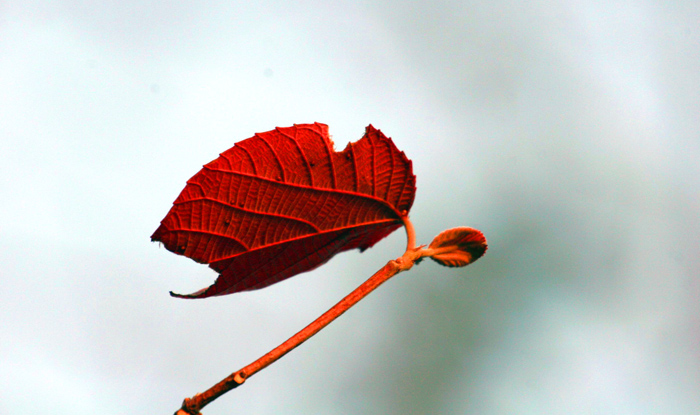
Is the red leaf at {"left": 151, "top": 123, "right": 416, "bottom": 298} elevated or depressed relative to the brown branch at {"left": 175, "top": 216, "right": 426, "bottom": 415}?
elevated

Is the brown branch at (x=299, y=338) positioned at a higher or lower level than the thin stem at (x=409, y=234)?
lower

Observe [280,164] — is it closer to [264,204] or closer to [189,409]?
[264,204]

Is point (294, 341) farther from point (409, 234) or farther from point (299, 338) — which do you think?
point (409, 234)

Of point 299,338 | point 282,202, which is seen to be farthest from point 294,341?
point 282,202

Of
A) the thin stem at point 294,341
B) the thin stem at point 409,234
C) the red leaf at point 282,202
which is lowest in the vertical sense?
the thin stem at point 294,341

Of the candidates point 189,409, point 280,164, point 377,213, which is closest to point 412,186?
point 377,213

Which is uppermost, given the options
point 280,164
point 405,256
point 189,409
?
point 280,164
